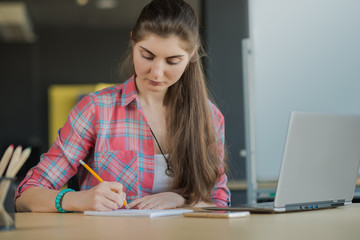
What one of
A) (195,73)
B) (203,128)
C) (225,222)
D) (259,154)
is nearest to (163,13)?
(195,73)

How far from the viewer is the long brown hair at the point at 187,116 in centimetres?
201

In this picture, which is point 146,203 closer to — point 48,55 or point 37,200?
point 37,200

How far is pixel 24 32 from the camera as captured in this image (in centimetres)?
494

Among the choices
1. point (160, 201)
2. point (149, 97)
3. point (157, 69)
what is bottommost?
point (160, 201)

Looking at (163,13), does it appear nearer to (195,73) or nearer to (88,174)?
(195,73)

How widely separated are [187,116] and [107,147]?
318mm

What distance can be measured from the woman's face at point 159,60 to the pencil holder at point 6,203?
0.85 metres

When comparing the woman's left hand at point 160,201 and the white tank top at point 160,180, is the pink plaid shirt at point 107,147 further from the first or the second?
the woman's left hand at point 160,201

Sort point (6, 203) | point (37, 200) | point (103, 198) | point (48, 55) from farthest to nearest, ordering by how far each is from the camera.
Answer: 1. point (48, 55)
2. point (37, 200)
3. point (103, 198)
4. point (6, 203)

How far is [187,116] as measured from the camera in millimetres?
2156

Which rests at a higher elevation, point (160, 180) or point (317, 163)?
point (317, 163)

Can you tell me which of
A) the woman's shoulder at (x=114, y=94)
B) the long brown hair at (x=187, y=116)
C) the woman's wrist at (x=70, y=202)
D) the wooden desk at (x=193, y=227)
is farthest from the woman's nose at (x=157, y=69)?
the wooden desk at (x=193, y=227)

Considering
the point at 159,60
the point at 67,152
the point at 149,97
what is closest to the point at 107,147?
the point at 67,152

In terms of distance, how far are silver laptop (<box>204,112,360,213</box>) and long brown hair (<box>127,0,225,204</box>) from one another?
46cm
